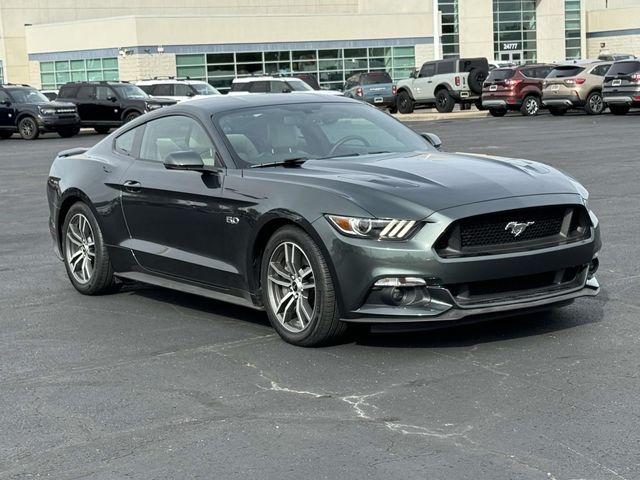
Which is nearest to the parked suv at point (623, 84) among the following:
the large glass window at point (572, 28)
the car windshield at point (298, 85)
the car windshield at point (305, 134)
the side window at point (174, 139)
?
the car windshield at point (298, 85)

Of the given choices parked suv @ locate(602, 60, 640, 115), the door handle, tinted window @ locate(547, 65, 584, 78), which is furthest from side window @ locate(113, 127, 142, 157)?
tinted window @ locate(547, 65, 584, 78)

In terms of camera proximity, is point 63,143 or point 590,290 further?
point 63,143

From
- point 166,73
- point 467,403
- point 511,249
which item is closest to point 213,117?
point 511,249

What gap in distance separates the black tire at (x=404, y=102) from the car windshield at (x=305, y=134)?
1476 inches

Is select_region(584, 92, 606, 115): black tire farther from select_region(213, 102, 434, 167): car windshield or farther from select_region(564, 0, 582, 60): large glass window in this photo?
select_region(564, 0, 582, 60): large glass window

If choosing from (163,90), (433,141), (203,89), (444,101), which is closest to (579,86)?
(444,101)

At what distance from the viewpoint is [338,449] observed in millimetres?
5012

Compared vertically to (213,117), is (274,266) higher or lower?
lower

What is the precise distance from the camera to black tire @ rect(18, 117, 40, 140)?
37844 mm

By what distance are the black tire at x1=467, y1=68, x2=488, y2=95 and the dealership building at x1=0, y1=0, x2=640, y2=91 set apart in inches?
474

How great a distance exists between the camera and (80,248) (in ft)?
29.9

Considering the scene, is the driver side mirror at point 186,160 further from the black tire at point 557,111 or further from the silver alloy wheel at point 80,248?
the black tire at point 557,111

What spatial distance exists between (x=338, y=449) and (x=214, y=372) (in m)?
1.63

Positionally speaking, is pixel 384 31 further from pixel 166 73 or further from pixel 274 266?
pixel 274 266
